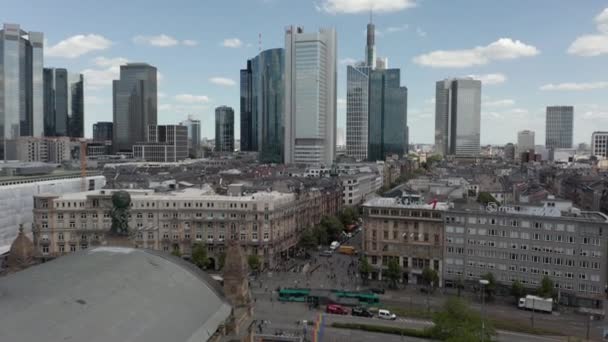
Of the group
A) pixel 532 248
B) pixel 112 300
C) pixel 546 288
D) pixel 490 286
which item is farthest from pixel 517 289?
pixel 112 300

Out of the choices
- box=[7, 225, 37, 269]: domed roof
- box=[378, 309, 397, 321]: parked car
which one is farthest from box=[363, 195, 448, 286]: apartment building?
box=[7, 225, 37, 269]: domed roof

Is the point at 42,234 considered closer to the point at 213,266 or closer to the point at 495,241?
the point at 213,266

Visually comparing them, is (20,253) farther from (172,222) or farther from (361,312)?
(172,222)

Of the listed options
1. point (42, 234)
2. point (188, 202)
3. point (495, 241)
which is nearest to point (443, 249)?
point (495, 241)

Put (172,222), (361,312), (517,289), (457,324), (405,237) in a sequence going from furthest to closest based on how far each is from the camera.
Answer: (172,222)
(405,237)
(517,289)
(361,312)
(457,324)

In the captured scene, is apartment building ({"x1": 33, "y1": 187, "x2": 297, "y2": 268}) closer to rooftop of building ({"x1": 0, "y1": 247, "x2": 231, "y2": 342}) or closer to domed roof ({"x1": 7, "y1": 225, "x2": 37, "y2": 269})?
domed roof ({"x1": 7, "y1": 225, "x2": 37, "y2": 269})
